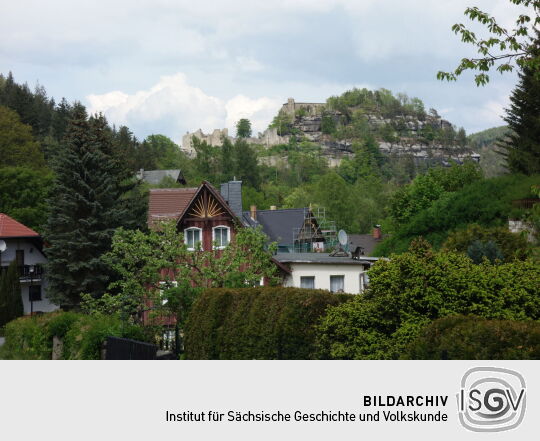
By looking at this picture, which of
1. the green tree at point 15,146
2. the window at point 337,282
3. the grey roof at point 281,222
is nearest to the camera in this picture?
the window at point 337,282

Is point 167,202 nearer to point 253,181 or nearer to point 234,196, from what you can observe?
point 234,196

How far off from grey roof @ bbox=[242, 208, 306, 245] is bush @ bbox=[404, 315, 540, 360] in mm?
36688

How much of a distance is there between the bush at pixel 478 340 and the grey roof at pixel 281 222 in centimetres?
3669

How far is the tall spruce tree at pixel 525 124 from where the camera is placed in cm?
4309

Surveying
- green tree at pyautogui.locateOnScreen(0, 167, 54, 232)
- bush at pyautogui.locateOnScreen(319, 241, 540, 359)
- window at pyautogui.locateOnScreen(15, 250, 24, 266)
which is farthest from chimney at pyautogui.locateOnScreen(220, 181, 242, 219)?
bush at pyautogui.locateOnScreen(319, 241, 540, 359)

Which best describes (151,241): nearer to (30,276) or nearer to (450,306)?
(450,306)

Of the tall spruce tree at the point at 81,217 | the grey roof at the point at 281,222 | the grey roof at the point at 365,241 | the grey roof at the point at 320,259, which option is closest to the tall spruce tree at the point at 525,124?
the grey roof at the point at 320,259

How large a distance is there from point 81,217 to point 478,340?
3854 centimetres

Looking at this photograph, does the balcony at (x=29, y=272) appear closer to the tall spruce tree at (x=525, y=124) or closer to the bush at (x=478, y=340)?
the tall spruce tree at (x=525, y=124)

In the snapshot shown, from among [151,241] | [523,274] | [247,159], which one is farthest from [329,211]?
[523,274]

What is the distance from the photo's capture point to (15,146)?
250 ft

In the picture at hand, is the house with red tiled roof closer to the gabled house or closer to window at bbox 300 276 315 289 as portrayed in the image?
the gabled house

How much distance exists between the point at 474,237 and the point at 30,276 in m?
35.2

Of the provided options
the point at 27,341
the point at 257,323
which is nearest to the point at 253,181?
the point at 27,341
